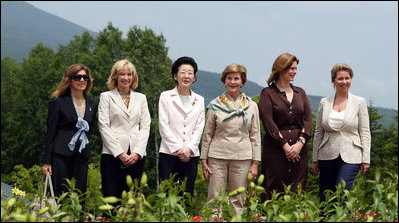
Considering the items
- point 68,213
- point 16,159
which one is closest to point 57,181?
point 68,213

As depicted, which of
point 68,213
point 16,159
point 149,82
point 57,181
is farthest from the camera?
point 16,159

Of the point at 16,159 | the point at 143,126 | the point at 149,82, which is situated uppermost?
the point at 149,82

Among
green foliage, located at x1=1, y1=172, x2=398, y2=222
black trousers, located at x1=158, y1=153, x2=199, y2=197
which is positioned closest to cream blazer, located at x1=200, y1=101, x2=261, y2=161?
black trousers, located at x1=158, y1=153, x2=199, y2=197

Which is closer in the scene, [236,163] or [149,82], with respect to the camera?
[236,163]

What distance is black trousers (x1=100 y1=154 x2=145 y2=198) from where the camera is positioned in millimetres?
6980

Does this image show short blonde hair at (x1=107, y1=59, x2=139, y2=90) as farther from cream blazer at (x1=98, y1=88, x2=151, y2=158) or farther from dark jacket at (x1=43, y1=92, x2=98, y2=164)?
dark jacket at (x1=43, y1=92, x2=98, y2=164)

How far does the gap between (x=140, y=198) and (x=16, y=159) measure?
5124 cm

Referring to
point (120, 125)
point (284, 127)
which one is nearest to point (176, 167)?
point (120, 125)

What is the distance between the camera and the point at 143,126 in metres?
7.18

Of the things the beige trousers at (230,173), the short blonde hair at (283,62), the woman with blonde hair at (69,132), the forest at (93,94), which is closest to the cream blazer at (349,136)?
the short blonde hair at (283,62)

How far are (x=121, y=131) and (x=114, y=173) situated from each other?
0.55 metres

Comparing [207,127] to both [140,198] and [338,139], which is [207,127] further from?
[140,198]

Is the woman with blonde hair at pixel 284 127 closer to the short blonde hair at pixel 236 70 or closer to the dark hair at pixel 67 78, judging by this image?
the short blonde hair at pixel 236 70

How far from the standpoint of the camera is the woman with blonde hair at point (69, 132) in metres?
6.73
